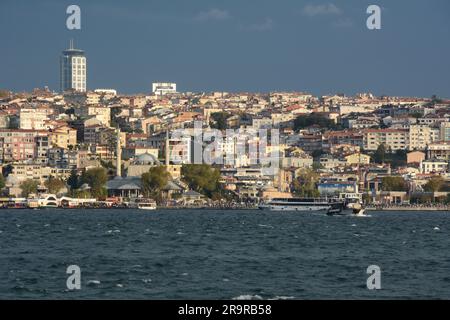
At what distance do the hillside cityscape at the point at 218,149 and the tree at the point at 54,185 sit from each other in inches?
5.8

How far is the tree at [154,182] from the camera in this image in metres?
89.7

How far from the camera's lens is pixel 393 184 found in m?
94.6

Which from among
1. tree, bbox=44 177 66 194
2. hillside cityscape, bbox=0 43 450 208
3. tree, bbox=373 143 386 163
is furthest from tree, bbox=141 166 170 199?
tree, bbox=373 143 386 163

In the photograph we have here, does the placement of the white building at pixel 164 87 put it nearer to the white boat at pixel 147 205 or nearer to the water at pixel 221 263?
the white boat at pixel 147 205

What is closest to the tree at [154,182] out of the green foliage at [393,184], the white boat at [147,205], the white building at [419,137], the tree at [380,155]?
the white boat at [147,205]

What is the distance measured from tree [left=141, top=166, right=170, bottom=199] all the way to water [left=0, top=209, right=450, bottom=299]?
147 feet

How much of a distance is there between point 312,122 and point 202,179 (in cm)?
3762

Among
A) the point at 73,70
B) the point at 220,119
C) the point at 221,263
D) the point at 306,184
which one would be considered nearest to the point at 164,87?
the point at 73,70

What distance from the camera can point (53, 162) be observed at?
100 meters

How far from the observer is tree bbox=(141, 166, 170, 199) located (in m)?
89.7

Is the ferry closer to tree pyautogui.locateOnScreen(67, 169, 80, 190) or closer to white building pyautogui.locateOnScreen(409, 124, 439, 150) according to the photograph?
tree pyautogui.locateOnScreen(67, 169, 80, 190)

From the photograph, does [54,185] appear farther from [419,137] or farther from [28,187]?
[419,137]

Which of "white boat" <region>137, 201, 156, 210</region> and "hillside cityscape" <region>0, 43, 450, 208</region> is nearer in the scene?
"white boat" <region>137, 201, 156, 210</region>
